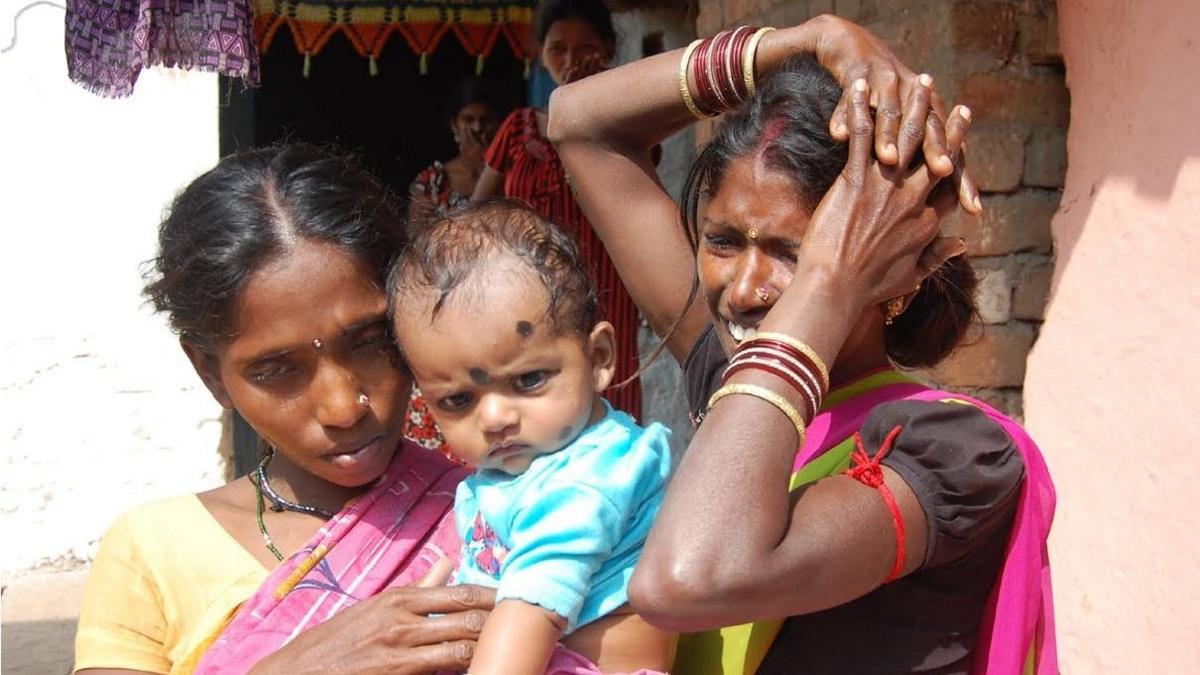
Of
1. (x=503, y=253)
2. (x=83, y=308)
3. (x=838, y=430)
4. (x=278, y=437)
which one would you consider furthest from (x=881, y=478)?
(x=83, y=308)

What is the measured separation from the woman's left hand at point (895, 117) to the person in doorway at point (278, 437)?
81cm

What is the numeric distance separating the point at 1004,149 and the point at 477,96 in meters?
3.95

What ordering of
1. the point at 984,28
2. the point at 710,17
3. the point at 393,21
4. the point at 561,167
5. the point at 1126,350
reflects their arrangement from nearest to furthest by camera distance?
the point at 1126,350, the point at 984,28, the point at 710,17, the point at 561,167, the point at 393,21

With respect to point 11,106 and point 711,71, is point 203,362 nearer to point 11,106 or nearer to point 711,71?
point 711,71

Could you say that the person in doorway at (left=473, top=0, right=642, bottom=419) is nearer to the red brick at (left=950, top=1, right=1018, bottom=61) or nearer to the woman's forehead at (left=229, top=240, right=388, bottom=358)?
the red brick at (left=950, top=1, right=1018, bottom=61)

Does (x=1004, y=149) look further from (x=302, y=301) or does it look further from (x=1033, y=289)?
(x=302, y=301)

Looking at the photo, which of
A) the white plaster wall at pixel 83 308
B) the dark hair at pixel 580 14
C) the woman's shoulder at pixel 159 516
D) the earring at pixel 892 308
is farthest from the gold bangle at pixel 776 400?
the white plaster wall at pixel 83 308

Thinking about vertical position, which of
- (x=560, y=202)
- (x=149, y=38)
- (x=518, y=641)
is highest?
(x=149, y=38)

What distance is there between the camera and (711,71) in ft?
7.03

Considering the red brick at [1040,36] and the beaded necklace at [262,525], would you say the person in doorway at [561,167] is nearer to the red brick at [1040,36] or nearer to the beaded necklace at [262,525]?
the red brick at [1040,36]

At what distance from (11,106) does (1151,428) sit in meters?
4.69

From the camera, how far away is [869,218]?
5.74 ft

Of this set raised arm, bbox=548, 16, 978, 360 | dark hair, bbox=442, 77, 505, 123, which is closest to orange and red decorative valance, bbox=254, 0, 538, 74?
dark hair, bbox=442, 77, 505, 123

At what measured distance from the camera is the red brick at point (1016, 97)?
3330 mm
